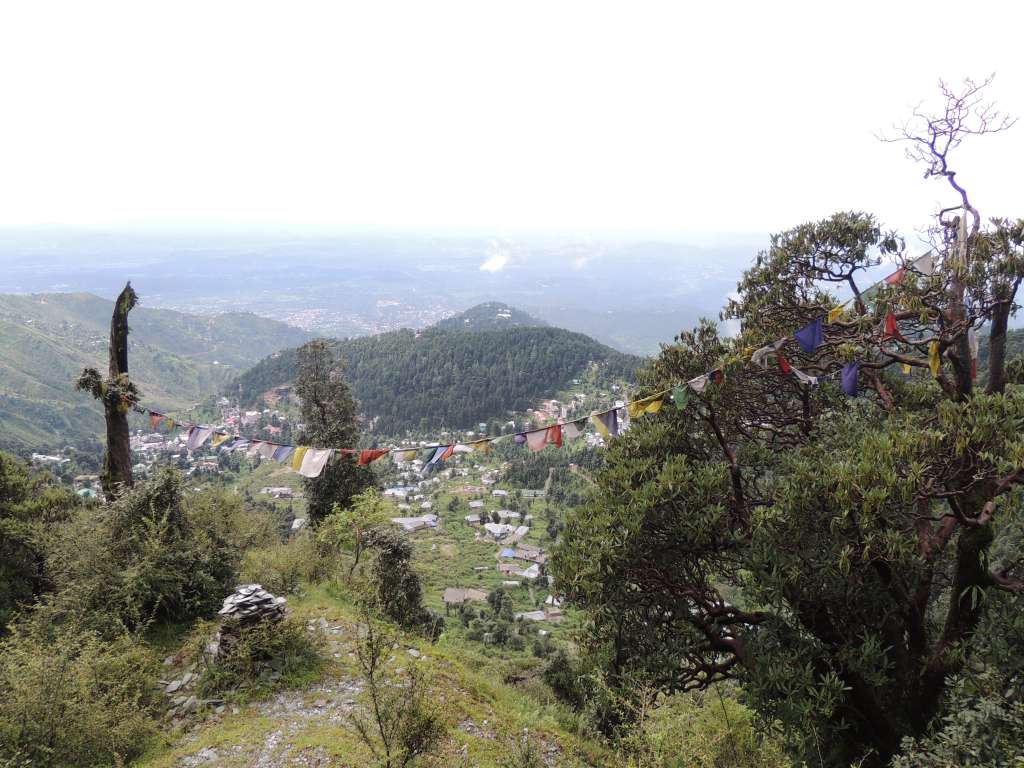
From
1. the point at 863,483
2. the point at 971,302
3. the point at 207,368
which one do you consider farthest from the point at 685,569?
the point at 207,368

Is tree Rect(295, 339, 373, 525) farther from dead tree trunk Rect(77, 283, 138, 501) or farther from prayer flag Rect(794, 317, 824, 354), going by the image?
prayer flag Rect(794, 317, 824, 354)

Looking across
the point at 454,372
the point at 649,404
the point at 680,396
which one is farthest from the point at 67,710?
the point at 454,372

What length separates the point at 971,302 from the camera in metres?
6.41

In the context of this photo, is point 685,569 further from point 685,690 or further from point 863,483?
point 863,483

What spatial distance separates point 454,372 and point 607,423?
10274 centimetres

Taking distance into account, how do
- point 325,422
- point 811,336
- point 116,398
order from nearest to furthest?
point 811,336, point 116,398, point 325,422

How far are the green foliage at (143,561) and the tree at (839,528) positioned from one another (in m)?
7.53

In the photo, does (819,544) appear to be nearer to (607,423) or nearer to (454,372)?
(607,423)

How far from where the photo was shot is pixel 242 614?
28.3 feet

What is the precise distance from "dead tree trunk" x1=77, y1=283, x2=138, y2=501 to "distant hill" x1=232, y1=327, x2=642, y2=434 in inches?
3404

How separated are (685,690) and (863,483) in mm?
3577

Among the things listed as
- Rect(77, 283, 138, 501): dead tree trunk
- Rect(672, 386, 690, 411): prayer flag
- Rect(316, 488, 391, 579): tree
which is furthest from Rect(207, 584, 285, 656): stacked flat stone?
Rect(672, 386, 690, 411): prayer flag

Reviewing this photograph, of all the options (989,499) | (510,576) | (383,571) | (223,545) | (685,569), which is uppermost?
(989,499)

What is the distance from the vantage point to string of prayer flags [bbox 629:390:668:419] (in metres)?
8.05
